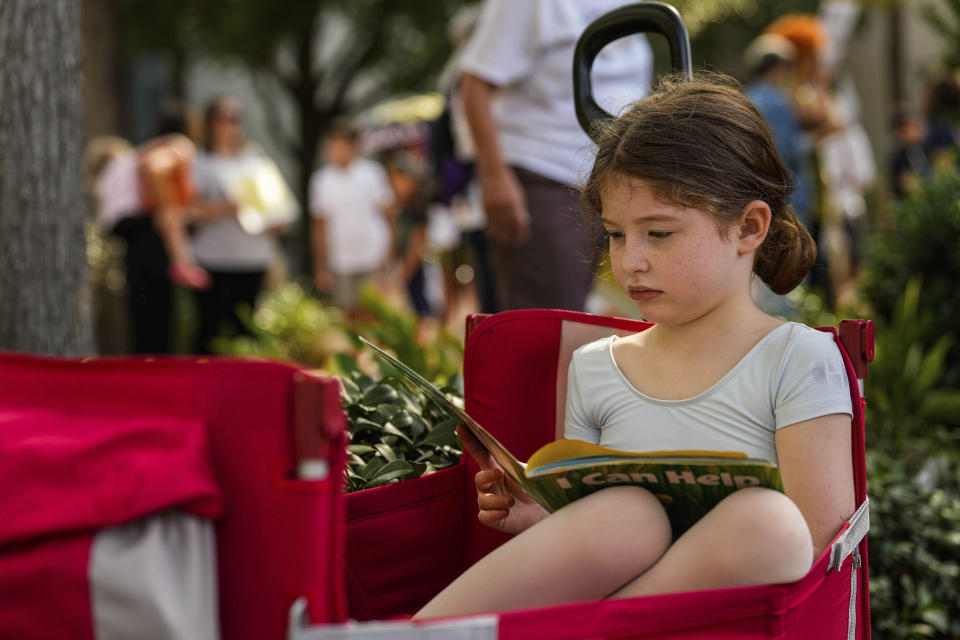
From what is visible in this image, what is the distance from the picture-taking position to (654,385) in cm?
176

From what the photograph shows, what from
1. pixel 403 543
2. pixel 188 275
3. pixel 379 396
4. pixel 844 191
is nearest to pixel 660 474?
pixel 403 543

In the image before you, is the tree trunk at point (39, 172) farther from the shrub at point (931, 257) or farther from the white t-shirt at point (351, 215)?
the white t-shirt at point (351, 215)

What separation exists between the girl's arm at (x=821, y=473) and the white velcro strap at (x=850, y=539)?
0.05ft

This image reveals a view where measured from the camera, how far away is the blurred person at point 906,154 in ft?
25.8

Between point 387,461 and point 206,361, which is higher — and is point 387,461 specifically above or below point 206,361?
below

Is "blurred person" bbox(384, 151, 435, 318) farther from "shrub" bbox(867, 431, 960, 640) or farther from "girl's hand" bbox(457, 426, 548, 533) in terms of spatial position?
"girl's hand" bbox(457, 426, 548, 533)

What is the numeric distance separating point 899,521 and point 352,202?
6.31 meters

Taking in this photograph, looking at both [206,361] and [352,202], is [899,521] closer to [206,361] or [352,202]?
[206,361]

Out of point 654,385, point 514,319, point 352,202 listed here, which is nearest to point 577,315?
point 514,319

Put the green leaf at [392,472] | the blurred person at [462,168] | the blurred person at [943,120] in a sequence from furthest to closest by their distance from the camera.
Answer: the blurred person at [943,120]
the blurred person at [462,168]
the green leaf at [392,472]

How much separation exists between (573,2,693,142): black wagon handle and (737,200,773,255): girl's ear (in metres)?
0.39

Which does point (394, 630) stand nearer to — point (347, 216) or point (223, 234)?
point (223, 234)

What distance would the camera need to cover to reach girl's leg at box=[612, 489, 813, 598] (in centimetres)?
137

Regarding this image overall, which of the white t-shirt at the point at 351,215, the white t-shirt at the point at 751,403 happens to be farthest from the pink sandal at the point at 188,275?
the white t-shirt at the point at 751,403
